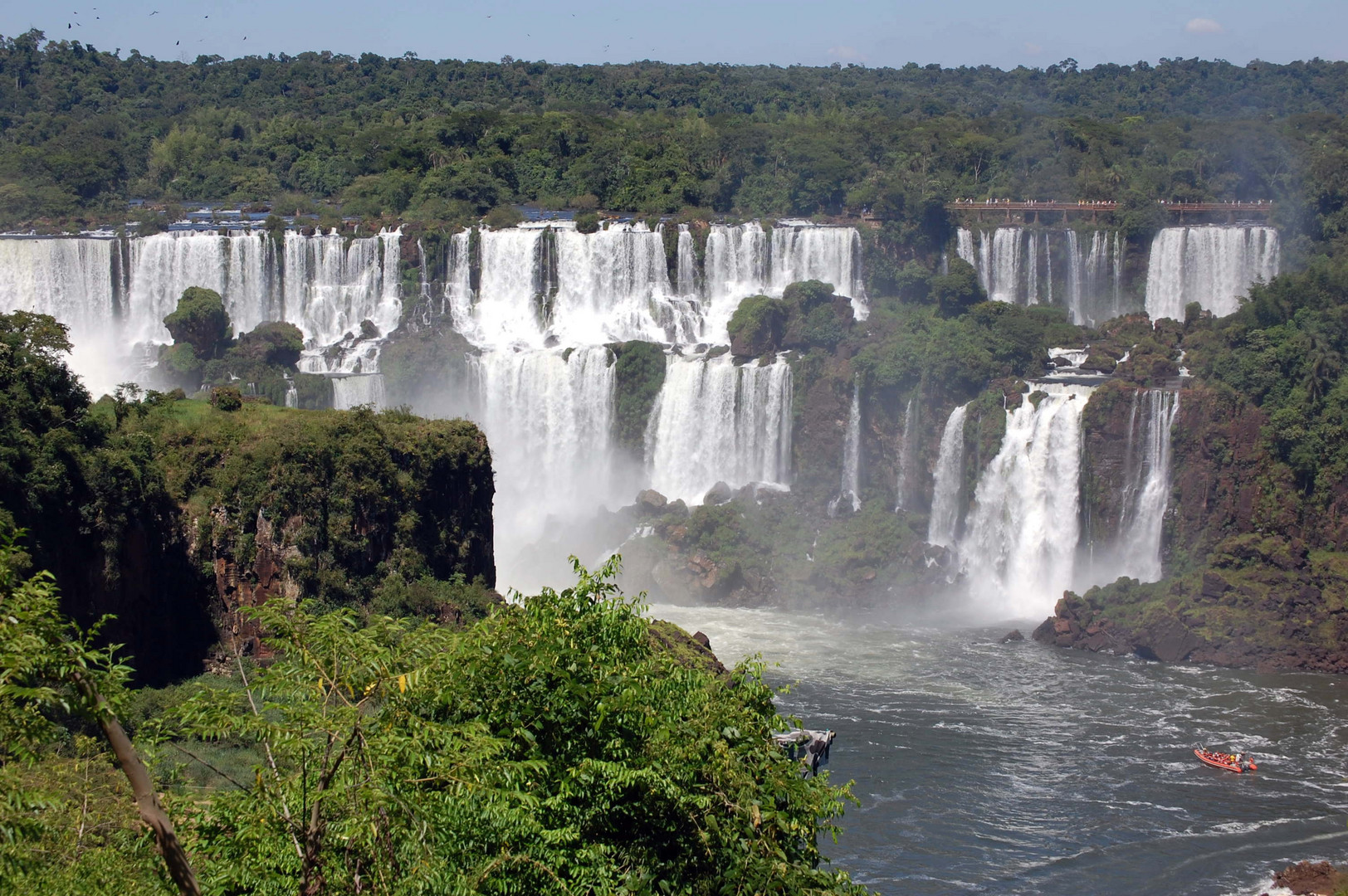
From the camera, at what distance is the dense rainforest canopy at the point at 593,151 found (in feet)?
215

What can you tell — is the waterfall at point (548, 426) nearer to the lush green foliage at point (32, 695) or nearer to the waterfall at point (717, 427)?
the waterfall at point (717, 427)

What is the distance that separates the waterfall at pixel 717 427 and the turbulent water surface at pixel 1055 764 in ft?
37.6

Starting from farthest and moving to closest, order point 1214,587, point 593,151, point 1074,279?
point 593,151 < point 1074,279 < point 1214,587

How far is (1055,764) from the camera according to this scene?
3088 cm

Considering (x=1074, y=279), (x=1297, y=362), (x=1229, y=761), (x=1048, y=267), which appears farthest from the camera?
(x=1048, y=267)

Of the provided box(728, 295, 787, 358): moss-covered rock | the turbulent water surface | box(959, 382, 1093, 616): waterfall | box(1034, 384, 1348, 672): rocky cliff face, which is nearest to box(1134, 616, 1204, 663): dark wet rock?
box(1034, 384, 1348, 672): rocky cliff face

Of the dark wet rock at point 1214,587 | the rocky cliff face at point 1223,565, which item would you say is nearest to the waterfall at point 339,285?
the rocky cliff face at point 1223,565

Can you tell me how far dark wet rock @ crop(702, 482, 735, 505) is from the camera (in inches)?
1993

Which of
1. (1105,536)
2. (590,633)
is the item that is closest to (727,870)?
(590,633)

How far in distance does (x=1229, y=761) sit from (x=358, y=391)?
107 feet

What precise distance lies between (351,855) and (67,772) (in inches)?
194


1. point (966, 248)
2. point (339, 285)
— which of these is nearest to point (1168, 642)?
point (966, 248)

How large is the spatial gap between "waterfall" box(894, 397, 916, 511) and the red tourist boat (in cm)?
2045

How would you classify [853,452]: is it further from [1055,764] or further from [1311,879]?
[1311,879]
